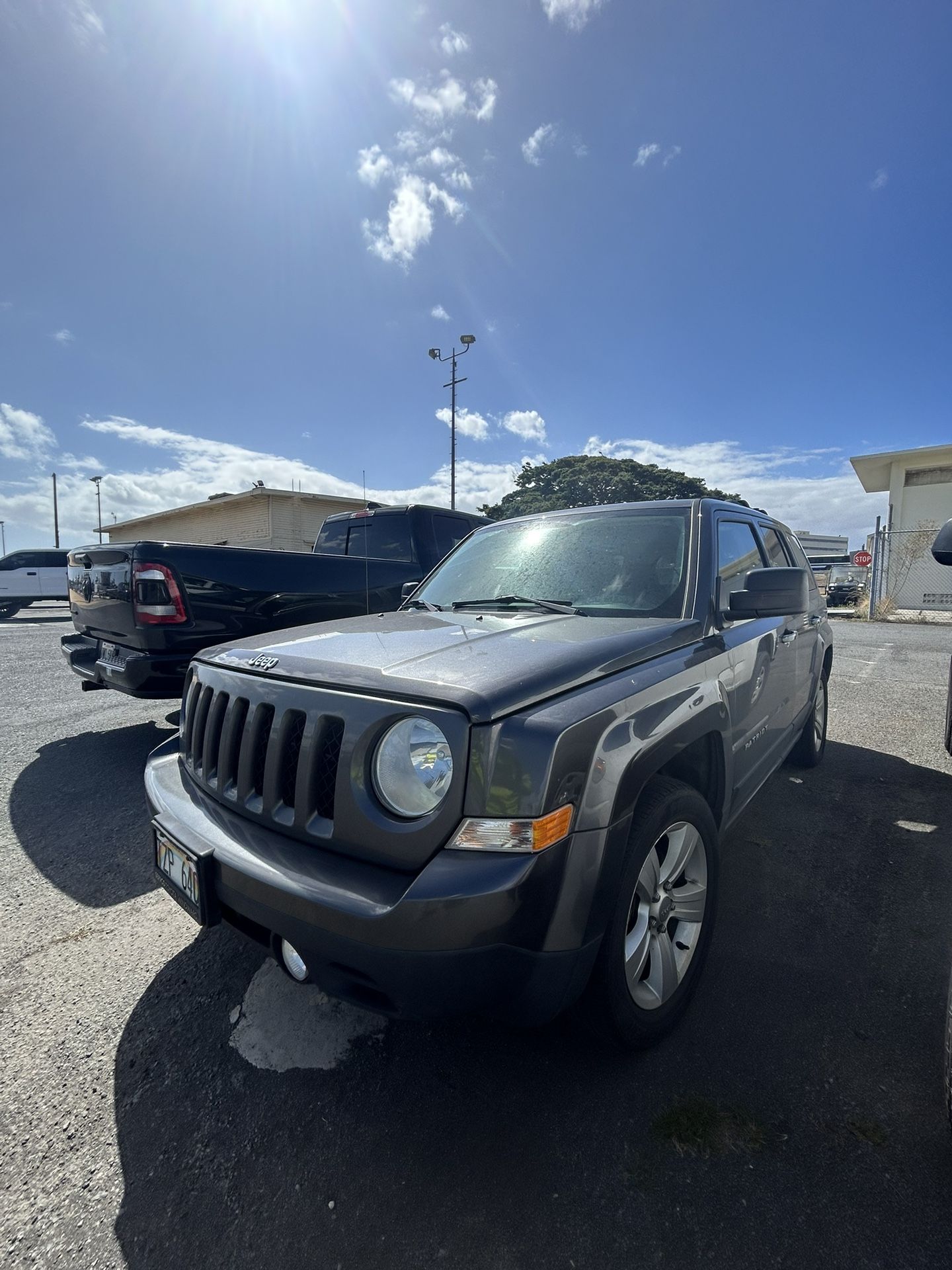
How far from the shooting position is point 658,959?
193 cm

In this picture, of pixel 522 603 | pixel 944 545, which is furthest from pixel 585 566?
pixel 944 545

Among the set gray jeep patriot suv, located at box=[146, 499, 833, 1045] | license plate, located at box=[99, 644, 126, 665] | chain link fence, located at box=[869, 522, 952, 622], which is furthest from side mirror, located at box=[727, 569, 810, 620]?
chain link fence, located at box=[869, 522, 952, 622]

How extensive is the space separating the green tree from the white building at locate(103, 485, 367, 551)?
12.3 meters

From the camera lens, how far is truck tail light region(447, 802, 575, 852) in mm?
1434

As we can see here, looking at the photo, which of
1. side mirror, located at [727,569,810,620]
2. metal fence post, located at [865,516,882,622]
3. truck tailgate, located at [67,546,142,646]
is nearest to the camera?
side mirror, located at [727,569,810,620]

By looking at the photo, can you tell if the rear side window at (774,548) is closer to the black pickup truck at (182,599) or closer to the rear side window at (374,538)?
the black pickup truck at (182,599)

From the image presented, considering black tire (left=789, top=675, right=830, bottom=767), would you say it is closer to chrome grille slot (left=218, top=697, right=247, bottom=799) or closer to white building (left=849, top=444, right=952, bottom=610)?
chrome grille slot (left=218, top=697, right=247, bottom=799)

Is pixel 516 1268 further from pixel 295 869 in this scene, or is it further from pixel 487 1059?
pixel 295 869

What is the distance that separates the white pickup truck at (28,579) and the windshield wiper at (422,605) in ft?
62.4

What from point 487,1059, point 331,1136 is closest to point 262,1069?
point 331,1136

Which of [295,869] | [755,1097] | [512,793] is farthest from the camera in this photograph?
[755,1097]

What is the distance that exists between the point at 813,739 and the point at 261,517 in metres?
27.1

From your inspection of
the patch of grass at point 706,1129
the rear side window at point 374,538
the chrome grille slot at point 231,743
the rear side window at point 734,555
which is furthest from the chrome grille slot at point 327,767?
the rear side window at point 374,538

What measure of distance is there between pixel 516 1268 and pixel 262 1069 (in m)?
0.90
